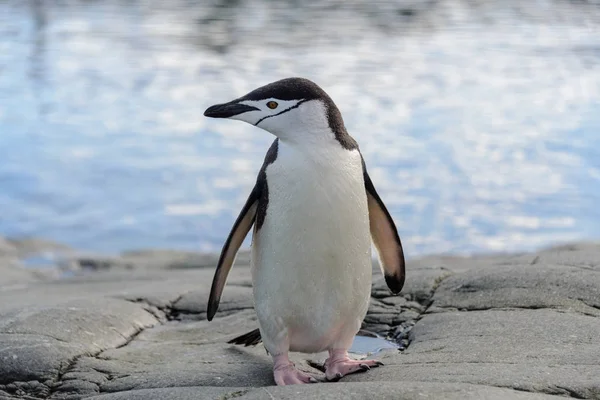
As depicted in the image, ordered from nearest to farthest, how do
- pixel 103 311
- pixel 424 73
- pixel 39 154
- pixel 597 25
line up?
1. pixel 103 311
2. pixel 39 154
3. pixel 424 73
4. pixel 597 25

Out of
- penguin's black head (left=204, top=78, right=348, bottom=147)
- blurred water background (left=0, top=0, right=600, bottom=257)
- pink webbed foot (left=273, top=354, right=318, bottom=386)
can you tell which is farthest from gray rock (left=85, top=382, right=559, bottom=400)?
blurred water background (left=0, top=0, right=600, bottom=257)

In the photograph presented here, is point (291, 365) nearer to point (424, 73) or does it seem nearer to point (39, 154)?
point (39, 154)

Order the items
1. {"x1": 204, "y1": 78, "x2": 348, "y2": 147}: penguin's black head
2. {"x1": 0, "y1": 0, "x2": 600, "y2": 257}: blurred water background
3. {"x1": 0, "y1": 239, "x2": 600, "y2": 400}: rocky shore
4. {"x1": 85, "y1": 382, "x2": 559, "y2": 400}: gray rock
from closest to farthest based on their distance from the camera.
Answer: {"x1": 85, "y1": 382, "x2": 559, "y2": 400}: gray rock → {"x1": 0, "y1": 239, "x2": 600, "y2": 400}: rocky shore → {"x1": 204, "y1": 78, "x2": 348, "y2": 147}: penguin's black head → {"x1": 0, "y1": 0, "x2": 600, "y2": 257}: blurred water background

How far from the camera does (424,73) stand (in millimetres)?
14609

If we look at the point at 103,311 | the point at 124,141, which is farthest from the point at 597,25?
the point at 103,311

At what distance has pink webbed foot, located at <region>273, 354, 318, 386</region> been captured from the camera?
3369 mm

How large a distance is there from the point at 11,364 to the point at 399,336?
1602 mm

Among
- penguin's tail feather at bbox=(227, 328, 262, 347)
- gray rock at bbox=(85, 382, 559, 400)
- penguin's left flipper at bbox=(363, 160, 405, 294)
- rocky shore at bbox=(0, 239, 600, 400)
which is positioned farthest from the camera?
penguin's tail feather at bbox=(227, 328, 262, 347)

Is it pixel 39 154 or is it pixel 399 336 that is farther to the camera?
pixel 39 154

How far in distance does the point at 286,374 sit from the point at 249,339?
1.95 feet

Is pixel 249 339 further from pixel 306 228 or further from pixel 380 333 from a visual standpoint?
pixel 306 228

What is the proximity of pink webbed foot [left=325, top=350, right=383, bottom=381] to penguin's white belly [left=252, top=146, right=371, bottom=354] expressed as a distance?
52 mm

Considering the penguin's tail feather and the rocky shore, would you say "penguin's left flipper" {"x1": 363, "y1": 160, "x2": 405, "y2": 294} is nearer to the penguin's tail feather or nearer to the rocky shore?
the rocky shore

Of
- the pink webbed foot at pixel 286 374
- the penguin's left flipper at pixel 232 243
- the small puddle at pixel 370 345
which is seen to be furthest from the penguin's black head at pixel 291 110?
the small puddle at pixel 370 345
